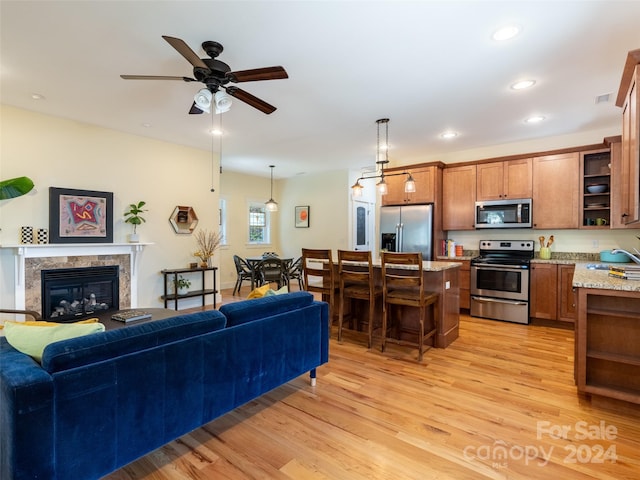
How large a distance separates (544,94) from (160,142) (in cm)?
512

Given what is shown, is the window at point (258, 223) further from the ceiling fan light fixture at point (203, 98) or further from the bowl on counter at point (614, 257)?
the bowl on counter at point (614, 257)

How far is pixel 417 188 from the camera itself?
5.65 meters

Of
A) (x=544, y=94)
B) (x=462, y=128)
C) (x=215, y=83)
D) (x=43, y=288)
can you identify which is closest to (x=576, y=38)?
(x=544, y=94)

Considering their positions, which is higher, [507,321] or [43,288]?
[43,288]

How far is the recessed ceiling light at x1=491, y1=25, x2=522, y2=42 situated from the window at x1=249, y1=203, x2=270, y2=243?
255 inches

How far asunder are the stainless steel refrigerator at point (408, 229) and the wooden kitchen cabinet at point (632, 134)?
3046 millimetres

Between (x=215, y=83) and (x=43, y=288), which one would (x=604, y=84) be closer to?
(x=215, y=83)

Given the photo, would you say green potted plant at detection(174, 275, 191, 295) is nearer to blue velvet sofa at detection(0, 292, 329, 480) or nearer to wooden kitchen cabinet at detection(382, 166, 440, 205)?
blue velvet sofa at detection(0, 292, 329, 480)

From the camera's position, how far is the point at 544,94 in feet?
11.0

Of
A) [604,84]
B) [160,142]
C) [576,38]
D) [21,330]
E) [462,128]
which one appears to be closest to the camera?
[21,330]

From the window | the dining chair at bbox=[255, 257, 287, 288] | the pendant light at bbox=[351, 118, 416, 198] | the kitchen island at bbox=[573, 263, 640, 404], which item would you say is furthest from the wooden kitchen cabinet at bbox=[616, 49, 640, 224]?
the window

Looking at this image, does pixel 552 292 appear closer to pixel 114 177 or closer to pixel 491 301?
pixel 491 301

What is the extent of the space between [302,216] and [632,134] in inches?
252

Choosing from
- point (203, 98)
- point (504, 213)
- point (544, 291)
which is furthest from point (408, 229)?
point (203, 98)
